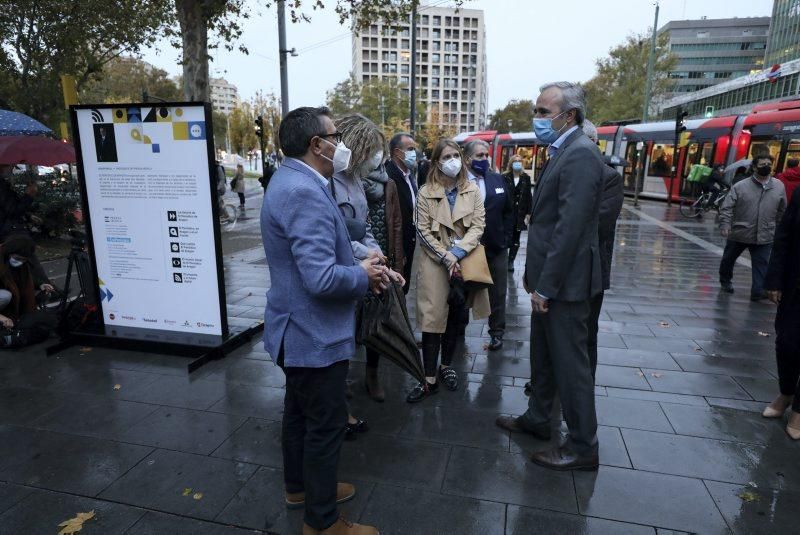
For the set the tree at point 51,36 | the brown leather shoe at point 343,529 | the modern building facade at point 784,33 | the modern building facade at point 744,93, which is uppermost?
the modern building facade at point 784,33

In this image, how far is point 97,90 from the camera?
29.4 m

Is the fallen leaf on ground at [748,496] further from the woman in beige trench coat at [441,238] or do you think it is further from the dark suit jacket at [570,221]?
the woman in beige trench coat at [441,238]

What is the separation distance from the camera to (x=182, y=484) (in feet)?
8.93

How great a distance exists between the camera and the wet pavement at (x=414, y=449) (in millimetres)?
2473

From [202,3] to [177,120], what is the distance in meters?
4.78

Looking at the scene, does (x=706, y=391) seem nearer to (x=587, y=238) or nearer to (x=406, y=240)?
(x=587, y=238)

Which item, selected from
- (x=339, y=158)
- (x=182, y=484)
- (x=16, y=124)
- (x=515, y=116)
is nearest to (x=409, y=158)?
(x=339, y=158)

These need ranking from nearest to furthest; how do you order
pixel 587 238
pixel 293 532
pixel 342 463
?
pixel 293 532 → pixel 587 238 → pixel 342 463

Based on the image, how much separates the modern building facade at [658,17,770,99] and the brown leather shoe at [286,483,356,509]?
107318 mm

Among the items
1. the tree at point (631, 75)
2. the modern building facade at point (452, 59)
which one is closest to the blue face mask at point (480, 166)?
the tree at point (631, 75)

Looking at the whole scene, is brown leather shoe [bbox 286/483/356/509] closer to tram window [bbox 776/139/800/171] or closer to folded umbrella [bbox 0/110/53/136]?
folded umbrella [bbox 0/110/53/136]

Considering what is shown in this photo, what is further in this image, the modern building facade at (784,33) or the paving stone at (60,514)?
the modern building facade at (784,33)

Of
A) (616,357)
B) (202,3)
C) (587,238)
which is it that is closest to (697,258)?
(616,357)

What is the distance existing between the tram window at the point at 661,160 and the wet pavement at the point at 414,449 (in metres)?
18.4
